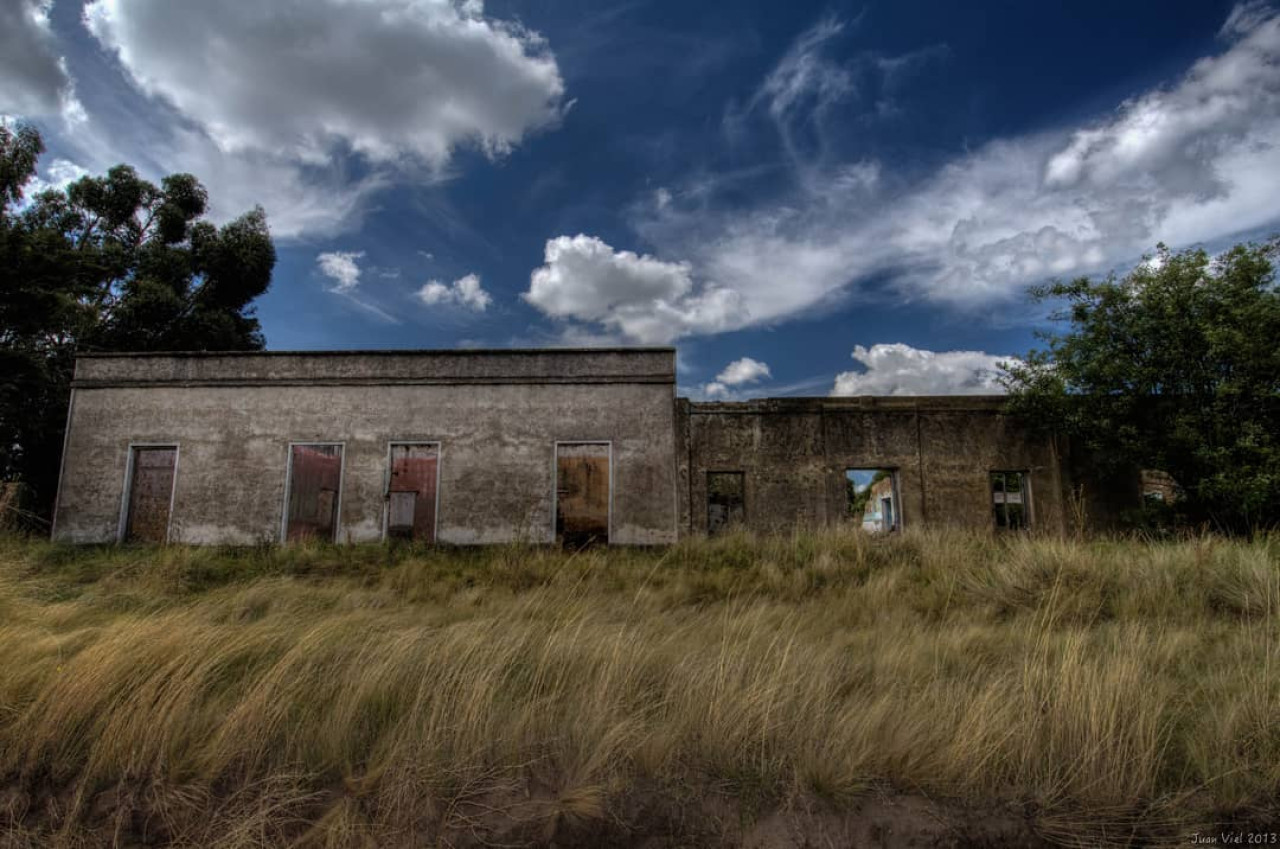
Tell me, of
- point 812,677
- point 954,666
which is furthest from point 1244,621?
point 812,677

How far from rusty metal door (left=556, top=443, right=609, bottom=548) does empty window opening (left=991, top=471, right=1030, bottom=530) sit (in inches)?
380

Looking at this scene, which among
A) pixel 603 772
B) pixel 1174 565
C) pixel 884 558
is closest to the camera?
pixel 603 772

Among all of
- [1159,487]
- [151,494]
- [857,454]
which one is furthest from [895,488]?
[151,494]

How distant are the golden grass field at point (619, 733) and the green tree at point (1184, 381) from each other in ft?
32.8

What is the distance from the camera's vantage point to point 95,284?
20.2m

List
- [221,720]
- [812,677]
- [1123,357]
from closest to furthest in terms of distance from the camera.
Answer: [221,720], [812,677], [1123,357]

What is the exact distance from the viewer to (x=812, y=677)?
12.4ft

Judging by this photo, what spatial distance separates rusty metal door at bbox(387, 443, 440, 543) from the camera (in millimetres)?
13125

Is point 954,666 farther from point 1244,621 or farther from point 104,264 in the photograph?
point 104,264

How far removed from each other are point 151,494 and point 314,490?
3611 mm

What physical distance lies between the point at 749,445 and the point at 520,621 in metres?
11.1

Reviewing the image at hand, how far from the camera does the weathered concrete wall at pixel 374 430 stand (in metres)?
13.1

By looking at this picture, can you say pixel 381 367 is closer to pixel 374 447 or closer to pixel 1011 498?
pixel 374 447

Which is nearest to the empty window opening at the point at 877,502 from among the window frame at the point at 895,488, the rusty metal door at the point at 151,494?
the window frame at the point at 895,488
